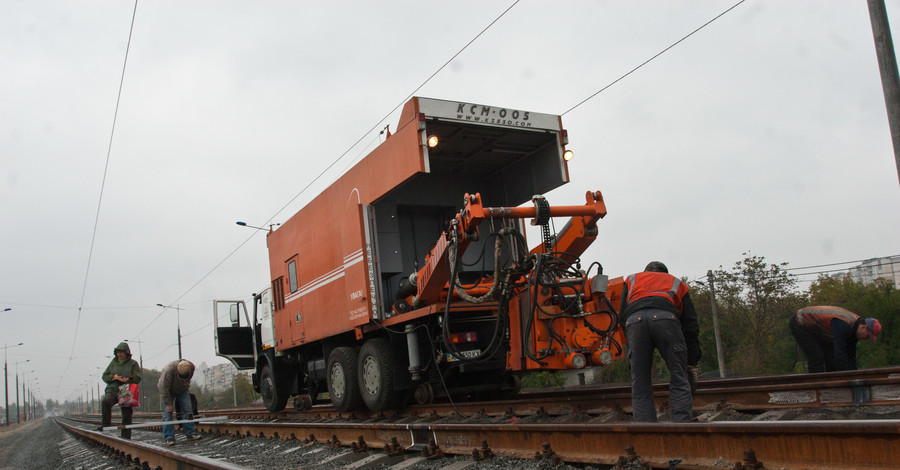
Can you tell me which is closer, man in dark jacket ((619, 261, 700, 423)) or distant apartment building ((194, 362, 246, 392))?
man in dark jacket ((619, 261, 700, 423))

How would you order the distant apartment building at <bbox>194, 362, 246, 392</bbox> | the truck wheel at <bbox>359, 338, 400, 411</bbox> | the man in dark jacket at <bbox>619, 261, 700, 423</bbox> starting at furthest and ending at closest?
the distant apartment building at <bbox>194, 362, 246, 392</bbox>
the truck wheel at <bbox>359, 338, 400, 411</bbox>
the man in dark jacket at <bbox>619, 261, 700, 423</bbox>

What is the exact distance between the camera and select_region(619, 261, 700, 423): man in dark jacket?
4.56 metres

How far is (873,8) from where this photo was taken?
721 centimetres

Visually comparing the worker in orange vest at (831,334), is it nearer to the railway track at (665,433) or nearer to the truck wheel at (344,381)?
the railway track at (665,433)

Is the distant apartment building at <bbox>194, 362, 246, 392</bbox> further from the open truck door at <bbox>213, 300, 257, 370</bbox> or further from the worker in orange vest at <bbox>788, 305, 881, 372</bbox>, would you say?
the worker in orange vest at <bbox>788, 305, 881, 372</bbox>

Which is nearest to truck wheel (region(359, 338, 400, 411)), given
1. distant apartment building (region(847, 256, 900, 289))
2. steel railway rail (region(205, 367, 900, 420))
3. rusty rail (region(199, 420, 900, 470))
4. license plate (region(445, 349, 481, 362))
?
steel railway rail (region(205, 367, 900, 420))

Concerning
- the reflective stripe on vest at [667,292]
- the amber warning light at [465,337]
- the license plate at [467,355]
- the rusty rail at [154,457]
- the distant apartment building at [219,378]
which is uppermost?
the reflective stripe on vest at [667,292]

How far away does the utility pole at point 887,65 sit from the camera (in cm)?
692

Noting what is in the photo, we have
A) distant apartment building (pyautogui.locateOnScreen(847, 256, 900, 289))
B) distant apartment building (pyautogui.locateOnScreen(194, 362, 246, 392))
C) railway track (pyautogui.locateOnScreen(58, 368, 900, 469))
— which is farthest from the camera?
distant apartment building (pyautogui.locateOnScreen(194, 362, 246, 392))

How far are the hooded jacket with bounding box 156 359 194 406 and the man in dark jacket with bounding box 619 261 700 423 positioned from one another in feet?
21.8

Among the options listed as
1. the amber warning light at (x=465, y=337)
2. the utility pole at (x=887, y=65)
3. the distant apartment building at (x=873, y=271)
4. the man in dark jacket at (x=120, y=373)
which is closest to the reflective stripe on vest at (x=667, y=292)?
the amber warning light at (x=465, y=337)

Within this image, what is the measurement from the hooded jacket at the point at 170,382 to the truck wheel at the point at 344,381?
1.98 m

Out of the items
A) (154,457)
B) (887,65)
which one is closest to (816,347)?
(887,65)

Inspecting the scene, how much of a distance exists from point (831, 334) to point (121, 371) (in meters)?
9.51
